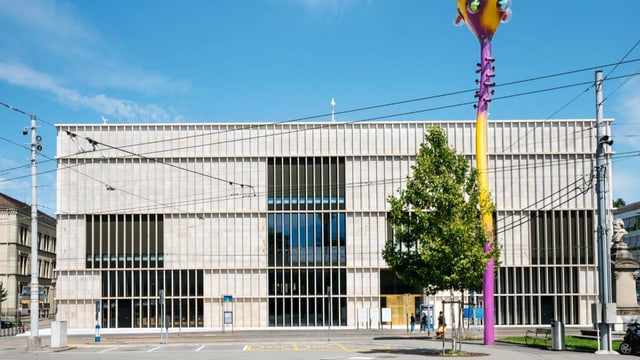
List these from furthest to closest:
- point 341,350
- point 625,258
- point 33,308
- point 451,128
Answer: point 451,128
point 625,258
point 33,308
point 341,350

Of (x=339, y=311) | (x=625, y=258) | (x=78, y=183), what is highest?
(x=78, y=183)

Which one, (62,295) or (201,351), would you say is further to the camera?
(62,295)

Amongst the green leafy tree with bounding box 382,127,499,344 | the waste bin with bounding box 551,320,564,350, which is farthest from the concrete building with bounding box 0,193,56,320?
the waste bin with bounding box 551,320,564,350

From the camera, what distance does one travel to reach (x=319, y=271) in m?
70.2

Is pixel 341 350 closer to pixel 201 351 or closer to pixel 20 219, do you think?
pixel 201 351

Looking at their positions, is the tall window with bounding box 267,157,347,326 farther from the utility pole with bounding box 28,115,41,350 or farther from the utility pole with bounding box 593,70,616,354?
the utility pole with bounding box 593,70,616,354

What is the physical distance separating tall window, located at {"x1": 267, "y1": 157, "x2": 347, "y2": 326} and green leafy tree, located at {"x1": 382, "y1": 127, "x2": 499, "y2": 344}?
35.8 meters

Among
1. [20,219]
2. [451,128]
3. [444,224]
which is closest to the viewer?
[444,224]

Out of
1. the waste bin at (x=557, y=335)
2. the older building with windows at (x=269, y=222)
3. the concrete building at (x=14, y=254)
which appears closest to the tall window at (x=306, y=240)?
the older building with windows at (x=269, y=222)

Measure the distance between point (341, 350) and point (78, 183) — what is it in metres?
39.7

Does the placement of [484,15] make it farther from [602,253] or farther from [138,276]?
[138,276]

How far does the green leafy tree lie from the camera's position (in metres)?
32.4

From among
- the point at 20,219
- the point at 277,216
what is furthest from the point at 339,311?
the point at 20,219

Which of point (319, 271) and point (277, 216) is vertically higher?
point (277, 216)
